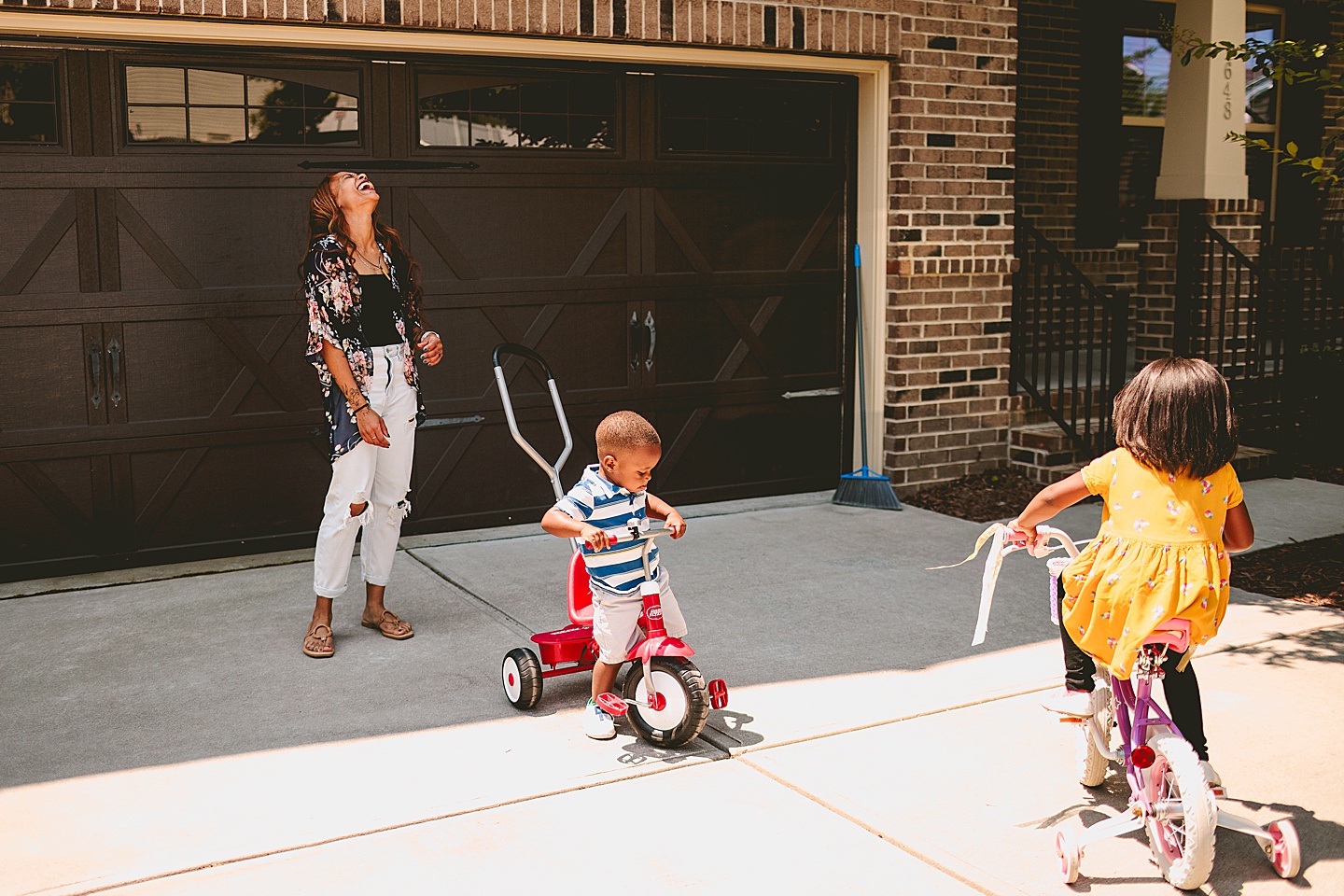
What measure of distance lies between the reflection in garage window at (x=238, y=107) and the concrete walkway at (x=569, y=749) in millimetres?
2144

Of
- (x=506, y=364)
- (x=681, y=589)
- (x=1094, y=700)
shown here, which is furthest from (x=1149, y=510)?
(x=506, y=364)

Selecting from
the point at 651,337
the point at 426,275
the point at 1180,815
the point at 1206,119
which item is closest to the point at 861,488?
the point at 651,337

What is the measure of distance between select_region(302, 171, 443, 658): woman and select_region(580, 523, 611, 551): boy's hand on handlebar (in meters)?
1.48

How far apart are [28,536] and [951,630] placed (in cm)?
430

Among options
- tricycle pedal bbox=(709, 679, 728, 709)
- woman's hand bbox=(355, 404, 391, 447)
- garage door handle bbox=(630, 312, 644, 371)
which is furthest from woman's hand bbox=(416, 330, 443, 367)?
garage door handle bbox=(630, 312, 644, 371)

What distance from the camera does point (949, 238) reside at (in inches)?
320

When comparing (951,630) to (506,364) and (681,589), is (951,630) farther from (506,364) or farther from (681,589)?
(506,364)

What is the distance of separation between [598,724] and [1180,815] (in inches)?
70.4

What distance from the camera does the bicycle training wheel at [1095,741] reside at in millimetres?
3531

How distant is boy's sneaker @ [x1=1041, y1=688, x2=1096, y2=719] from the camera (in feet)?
11.7

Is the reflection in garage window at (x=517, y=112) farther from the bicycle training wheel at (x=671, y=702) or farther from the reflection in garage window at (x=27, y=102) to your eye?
the bicycle training wheel at (x=671, y=702)

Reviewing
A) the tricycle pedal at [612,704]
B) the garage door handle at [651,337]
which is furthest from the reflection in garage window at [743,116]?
the tricycle pedal at [612,704]

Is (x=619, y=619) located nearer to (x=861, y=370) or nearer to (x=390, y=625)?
(x=390, y=625)

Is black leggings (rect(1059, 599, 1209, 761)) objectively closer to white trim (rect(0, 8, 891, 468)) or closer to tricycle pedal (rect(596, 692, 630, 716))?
tricycle pedal (rect(596, 692, 630, 716))
